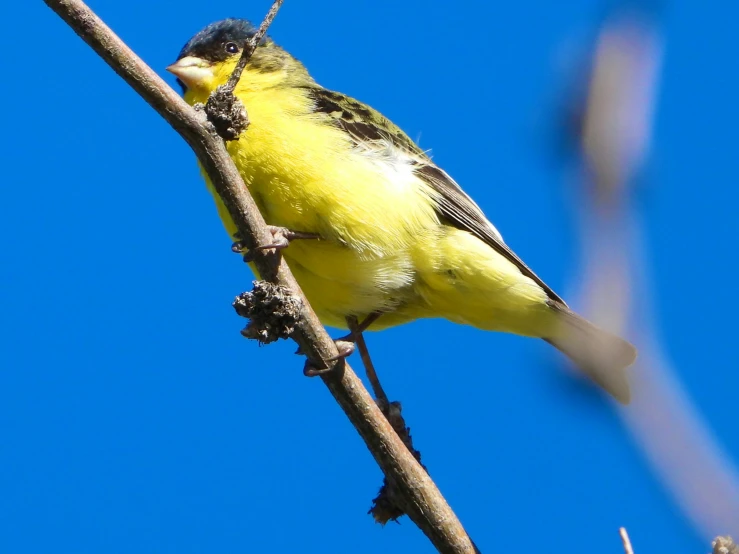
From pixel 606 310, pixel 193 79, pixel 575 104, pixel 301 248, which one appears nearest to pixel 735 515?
pixel 606 310

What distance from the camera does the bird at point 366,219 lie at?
4332mm

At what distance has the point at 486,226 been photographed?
4.95 m

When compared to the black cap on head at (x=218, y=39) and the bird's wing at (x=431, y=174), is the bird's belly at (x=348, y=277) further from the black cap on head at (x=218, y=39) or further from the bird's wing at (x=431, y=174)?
the black cap on head at (x=218, y=39)

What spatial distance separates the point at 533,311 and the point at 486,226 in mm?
558

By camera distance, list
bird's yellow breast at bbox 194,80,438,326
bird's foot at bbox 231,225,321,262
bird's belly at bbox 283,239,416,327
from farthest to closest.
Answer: bird's belly at bbox 283,239,416,327, bird's yellow breast at bbox 194,80,438,326, bird's foot at bbox 231,225,321,262

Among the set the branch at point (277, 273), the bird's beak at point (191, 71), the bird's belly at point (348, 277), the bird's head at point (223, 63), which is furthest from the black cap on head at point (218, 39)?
the branch at point (277, 273)

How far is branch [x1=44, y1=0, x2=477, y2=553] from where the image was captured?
2.81m

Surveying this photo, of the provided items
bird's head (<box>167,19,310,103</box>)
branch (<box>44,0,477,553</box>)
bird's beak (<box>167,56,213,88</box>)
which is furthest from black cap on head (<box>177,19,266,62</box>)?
branch (<box>44,0,477,553</box>)

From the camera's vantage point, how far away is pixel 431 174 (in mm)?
5074

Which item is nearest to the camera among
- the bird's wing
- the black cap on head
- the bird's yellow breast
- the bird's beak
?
the bird's yellow breast

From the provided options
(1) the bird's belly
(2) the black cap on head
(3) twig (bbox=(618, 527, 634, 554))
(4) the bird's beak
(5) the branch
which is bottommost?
(3) twig (bbox=(618, 527, 634, 554))

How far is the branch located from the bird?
888 mm

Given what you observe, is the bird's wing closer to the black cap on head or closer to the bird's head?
the bird's head

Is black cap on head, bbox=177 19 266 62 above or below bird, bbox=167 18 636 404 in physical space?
above
